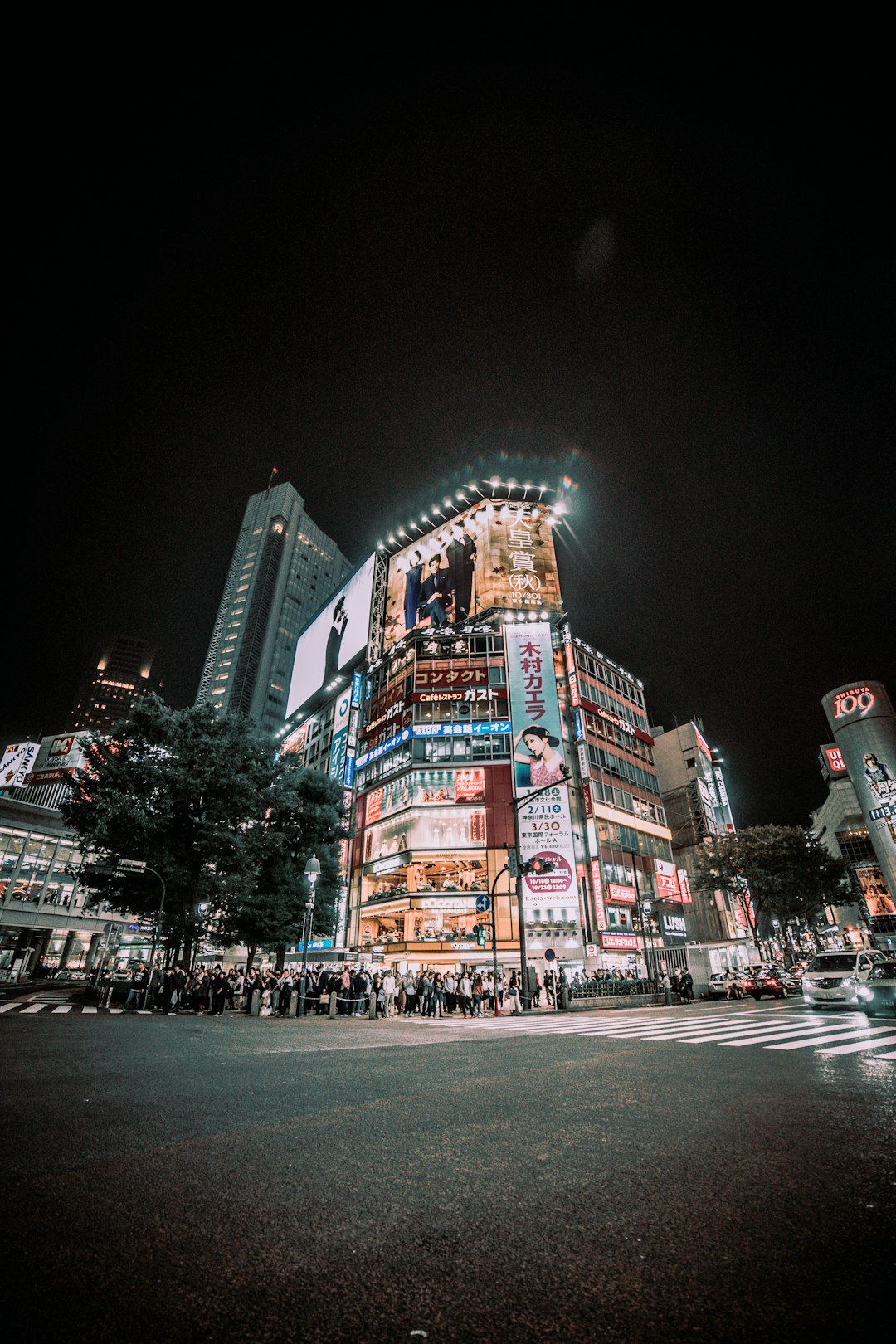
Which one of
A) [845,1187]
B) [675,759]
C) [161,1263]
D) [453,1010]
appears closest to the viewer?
[161,1263]

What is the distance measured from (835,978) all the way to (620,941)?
2830 centimetres

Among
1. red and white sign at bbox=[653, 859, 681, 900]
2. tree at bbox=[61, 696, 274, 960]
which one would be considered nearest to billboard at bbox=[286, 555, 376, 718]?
red and white sign at bbox=[653, 859, 681, 900]

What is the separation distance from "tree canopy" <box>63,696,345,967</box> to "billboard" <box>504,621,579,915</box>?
55.1 feet

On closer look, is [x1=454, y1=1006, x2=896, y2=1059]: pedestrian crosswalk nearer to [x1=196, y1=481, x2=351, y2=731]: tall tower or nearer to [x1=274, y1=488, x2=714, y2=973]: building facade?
[x1=274, y1=488, x2=714, y2=973]: building facade

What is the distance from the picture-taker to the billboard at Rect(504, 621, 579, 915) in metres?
40.6

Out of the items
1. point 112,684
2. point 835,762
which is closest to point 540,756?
point 835,762

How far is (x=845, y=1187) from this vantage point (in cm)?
295

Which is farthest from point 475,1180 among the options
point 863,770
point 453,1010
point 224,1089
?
point 863,770

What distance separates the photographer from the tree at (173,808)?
903 inches

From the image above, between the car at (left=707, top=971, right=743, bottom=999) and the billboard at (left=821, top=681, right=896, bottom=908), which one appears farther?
the billboard at (left=821, top=681, right=896, bottom=908)

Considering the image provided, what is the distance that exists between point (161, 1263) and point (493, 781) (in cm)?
4522

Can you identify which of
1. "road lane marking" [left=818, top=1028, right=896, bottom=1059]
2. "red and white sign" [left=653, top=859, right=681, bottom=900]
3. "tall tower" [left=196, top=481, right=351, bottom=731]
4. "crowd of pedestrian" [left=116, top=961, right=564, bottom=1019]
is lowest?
"road lane marking" [left=818, top=1028, right=896, bottom=1059]

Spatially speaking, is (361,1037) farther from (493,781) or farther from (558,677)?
(558,677)

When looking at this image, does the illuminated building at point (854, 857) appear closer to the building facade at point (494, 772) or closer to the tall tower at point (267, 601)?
the building facade at point (494, 772)
